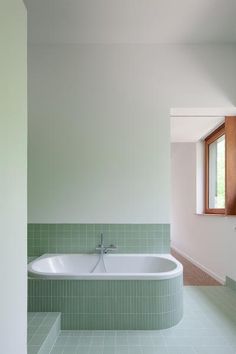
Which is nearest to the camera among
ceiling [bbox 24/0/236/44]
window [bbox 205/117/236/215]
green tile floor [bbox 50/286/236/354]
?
green tile floor [bbox 50/286/236/354]

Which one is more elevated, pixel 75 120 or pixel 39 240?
pixel 75 120

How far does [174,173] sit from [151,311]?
4095mm

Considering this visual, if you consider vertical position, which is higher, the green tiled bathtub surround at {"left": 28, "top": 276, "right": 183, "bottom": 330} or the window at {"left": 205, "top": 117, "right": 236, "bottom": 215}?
the window at {"left": 205, "top": 117, "right": 236, "bottom": 215}

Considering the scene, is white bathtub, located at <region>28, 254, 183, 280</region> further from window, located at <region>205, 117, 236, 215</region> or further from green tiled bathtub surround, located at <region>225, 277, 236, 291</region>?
window, located at <region>205, 117, 236, 215</region>

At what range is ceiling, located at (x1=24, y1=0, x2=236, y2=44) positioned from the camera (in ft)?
8.41

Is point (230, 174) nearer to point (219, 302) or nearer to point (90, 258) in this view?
point (219, 302)

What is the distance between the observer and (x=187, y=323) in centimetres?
247

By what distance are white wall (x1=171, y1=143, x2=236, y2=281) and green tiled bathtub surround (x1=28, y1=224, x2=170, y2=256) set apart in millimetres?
906

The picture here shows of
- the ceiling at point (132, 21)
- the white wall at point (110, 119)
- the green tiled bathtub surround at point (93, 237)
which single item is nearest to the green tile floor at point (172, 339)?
the green tiled bathtub surround at point (93, 237)

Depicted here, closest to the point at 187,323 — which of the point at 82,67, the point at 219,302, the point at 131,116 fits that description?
the point at 219,302

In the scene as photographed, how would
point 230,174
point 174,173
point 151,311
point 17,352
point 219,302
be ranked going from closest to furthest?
point 17,352
point 151,311
point 219,302
point 230,174
point 174,173

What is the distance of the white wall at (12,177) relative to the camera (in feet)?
3.47

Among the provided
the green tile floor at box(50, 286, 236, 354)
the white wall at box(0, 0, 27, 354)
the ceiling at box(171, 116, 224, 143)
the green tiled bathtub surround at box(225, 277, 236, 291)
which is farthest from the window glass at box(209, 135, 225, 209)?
the white wall at box(0, 0, 27, 354)

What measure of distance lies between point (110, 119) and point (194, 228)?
2654mm
